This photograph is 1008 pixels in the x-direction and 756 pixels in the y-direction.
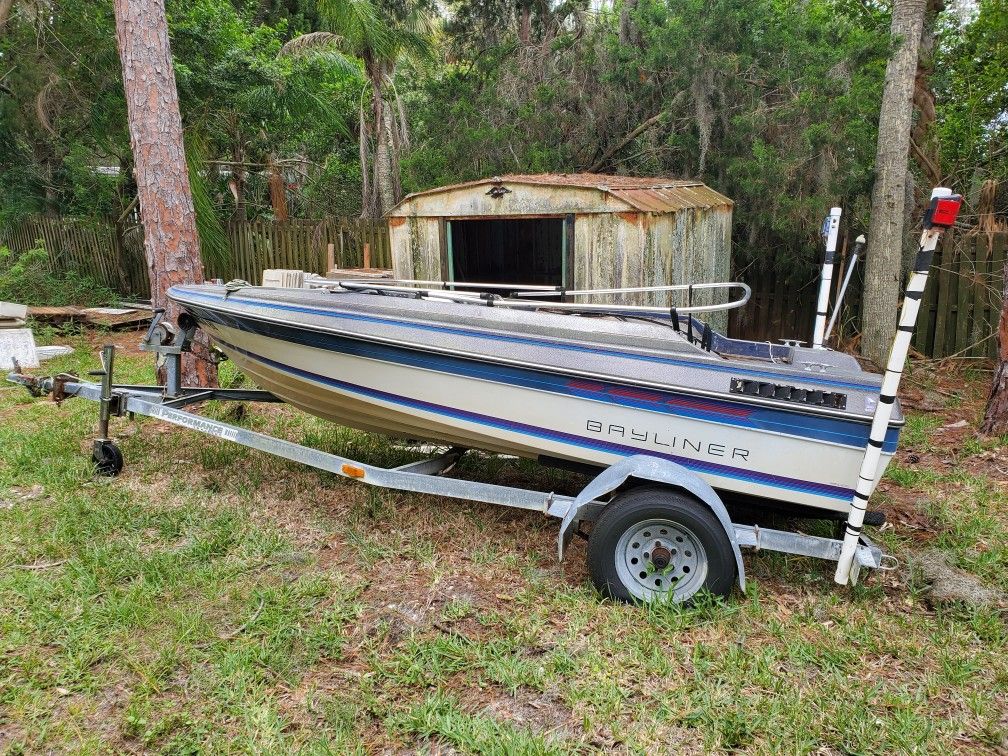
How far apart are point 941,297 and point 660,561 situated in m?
6.33

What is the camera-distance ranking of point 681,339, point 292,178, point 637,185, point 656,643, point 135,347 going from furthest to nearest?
point 292,178 < point 135,347 < point 637,185 < point 681,339 < point 656,643

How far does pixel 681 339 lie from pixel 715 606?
1331mm

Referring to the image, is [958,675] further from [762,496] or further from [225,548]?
[225,548]

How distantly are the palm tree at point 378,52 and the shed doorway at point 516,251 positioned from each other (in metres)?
5.31

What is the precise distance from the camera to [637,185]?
6.95 m

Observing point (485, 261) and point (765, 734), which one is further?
point (485, 261)

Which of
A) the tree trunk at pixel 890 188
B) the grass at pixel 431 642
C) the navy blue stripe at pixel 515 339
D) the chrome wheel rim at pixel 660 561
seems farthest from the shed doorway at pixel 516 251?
the chrome wheel rim at pixel 660 561

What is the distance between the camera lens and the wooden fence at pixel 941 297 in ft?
25.4

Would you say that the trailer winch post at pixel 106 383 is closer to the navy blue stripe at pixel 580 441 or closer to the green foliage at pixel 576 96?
the navy blue stripe at pixel 580 441

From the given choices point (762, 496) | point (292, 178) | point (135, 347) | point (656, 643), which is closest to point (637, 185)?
point (762, 496)

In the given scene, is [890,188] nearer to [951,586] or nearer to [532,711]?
[951,586]

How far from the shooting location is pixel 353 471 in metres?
4.08

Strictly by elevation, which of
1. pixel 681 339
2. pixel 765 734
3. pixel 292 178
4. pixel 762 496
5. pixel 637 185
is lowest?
pixel 765 734

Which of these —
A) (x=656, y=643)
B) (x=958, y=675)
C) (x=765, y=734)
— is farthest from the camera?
(x=656, y=643)
